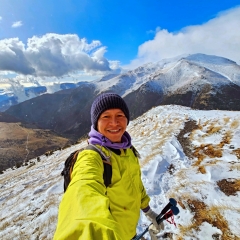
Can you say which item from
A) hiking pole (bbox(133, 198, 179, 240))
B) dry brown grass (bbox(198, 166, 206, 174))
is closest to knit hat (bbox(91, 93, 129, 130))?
hiking pole (bbox(133, 198, 179, 240))

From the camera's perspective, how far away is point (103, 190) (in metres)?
1.86

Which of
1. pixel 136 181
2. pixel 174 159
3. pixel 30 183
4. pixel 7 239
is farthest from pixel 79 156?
pixel 30 183

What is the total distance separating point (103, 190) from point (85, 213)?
1.86 feet

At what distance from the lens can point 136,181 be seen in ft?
9.70

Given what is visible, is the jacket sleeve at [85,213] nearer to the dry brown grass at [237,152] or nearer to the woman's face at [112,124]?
the woman's face at [112,124]

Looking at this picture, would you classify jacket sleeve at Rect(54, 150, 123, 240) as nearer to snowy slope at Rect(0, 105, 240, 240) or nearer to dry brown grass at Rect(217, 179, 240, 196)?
snowy slope at Rect(0, 105, 240, 240)

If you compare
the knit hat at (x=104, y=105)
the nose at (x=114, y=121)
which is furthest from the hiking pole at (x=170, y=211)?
the knit hat at (x=104, y=105)

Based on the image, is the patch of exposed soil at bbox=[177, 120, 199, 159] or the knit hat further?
the patch of exposed soil at bbox=[177, 120, 199, 159]

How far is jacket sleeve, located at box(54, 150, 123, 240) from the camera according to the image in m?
1.12

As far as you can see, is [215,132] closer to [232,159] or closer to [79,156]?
[232,159]

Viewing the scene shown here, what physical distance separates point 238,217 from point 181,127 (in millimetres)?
11780

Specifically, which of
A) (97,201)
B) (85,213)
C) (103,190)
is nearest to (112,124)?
(103,190)

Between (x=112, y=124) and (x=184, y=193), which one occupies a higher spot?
(x=112, y=124)

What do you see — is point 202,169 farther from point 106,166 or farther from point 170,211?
point 106,166
